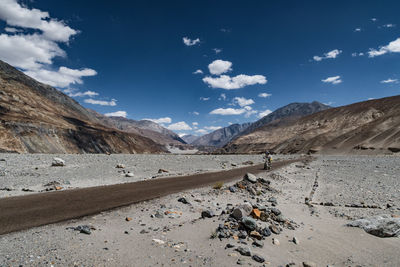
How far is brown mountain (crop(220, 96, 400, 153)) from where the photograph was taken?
7522cm

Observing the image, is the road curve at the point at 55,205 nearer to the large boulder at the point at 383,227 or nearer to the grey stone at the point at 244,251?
the grey stone at the point at 244,251

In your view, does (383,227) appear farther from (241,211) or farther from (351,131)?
(351,131)

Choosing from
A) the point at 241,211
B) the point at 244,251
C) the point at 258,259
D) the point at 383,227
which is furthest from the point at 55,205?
the point at 383,227

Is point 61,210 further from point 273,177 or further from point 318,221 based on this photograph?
point 273,177

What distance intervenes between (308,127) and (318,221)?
492 feet

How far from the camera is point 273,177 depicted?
21.9 metres

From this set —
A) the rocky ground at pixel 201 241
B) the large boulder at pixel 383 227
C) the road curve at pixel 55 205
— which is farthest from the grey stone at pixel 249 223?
the road curve at pixel 55 205

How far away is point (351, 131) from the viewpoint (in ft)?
307

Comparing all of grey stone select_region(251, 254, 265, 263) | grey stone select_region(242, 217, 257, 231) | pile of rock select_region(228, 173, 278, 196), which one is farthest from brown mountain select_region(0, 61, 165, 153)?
grey stone select_region(251, 254, 265, 263)

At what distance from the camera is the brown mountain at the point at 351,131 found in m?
75.2

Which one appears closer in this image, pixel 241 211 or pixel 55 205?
pixel 241 211

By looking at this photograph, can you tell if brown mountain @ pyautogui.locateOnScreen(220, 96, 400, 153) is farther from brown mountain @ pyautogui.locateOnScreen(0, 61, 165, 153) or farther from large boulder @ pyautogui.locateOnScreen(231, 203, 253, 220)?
brown mountain @ pyautogui.locateOnScreen(0, 61, 165, 153)

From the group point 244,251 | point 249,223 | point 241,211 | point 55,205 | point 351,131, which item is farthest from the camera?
point 351,131

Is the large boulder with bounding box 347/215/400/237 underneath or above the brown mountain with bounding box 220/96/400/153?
underneath
